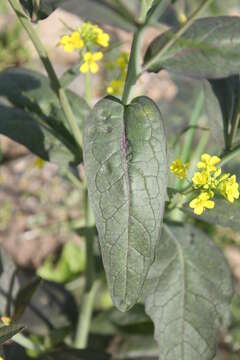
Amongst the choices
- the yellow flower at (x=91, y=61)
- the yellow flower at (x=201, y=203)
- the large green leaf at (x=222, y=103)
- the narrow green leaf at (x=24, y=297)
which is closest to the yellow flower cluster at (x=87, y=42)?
the yellow flower at (x=91, y=61)

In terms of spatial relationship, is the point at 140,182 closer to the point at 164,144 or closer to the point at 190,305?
the point at 164,144

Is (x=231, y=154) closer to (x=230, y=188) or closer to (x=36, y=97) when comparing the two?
(x=230, y=188)

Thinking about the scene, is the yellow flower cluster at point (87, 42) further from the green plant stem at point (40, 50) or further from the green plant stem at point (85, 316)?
the green plant stem at point (85, 316)

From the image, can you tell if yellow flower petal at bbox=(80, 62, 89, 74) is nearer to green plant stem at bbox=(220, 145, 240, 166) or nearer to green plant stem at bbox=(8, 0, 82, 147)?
green plant stem at bbox=(8, 0, 82, 147)

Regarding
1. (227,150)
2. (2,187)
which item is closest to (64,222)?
(2,187)

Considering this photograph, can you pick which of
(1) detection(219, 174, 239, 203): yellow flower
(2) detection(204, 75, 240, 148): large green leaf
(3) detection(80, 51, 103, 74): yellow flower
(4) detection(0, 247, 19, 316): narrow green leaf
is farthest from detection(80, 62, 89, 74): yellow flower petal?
(4) detection(0, 247, 19, 316): narrow green leaf

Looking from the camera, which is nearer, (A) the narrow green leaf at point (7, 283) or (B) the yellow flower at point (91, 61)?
(B) the yellow flower at point (91, 61)
